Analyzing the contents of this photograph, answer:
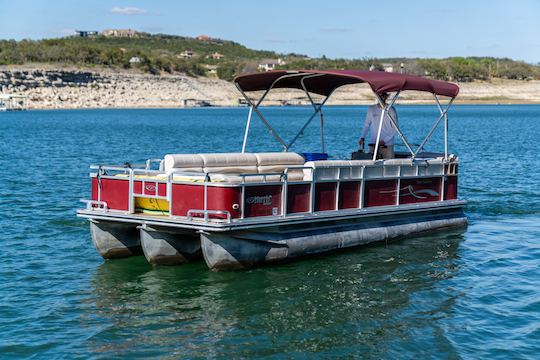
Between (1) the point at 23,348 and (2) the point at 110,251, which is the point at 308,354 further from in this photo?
(2) the point at 110,251

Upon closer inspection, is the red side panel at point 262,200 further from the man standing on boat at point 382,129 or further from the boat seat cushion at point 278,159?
the man standing on boat at point 382,129

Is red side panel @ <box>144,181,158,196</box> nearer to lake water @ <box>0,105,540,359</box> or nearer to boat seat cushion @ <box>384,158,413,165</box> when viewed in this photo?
lake water @ <box>0,105,540,359</box>

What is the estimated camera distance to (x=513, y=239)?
16.7 metres

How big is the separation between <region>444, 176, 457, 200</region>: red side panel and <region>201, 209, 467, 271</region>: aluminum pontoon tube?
1110 mm

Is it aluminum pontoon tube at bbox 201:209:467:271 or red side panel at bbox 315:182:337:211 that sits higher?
red side panel at bbox 315:182:337:211

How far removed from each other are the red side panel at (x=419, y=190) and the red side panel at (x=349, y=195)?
1339mm

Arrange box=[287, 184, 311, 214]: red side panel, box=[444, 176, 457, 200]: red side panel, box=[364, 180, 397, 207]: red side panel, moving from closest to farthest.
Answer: box=[287, 184, 311, 214]: red side panel, box=[364, 180, 397, 207]: red side panel, box=[444, 176, 457, 200]: red side panel

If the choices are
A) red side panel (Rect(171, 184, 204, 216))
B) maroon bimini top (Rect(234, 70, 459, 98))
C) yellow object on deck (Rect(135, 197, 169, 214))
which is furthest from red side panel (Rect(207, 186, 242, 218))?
maroon bimini top (Rect(234, 70, 459, 98))

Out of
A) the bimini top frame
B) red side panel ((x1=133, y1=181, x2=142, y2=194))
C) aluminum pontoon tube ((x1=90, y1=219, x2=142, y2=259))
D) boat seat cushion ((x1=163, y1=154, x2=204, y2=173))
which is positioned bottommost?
aluminum pontoon tube ((x1=90, y1=219, x2=142, y2=259))

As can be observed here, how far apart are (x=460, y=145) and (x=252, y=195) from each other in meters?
34.7

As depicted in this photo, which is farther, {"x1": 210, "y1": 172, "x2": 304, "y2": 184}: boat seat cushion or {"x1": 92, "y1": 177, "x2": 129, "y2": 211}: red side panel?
{"x1": 92, "y1": 177, "x2": 129, "y2": 211}: red side panel

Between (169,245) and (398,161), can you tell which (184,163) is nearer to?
(169,245)

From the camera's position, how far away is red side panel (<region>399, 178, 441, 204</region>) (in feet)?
51.2

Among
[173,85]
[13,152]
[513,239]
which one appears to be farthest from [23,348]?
[173,85]
